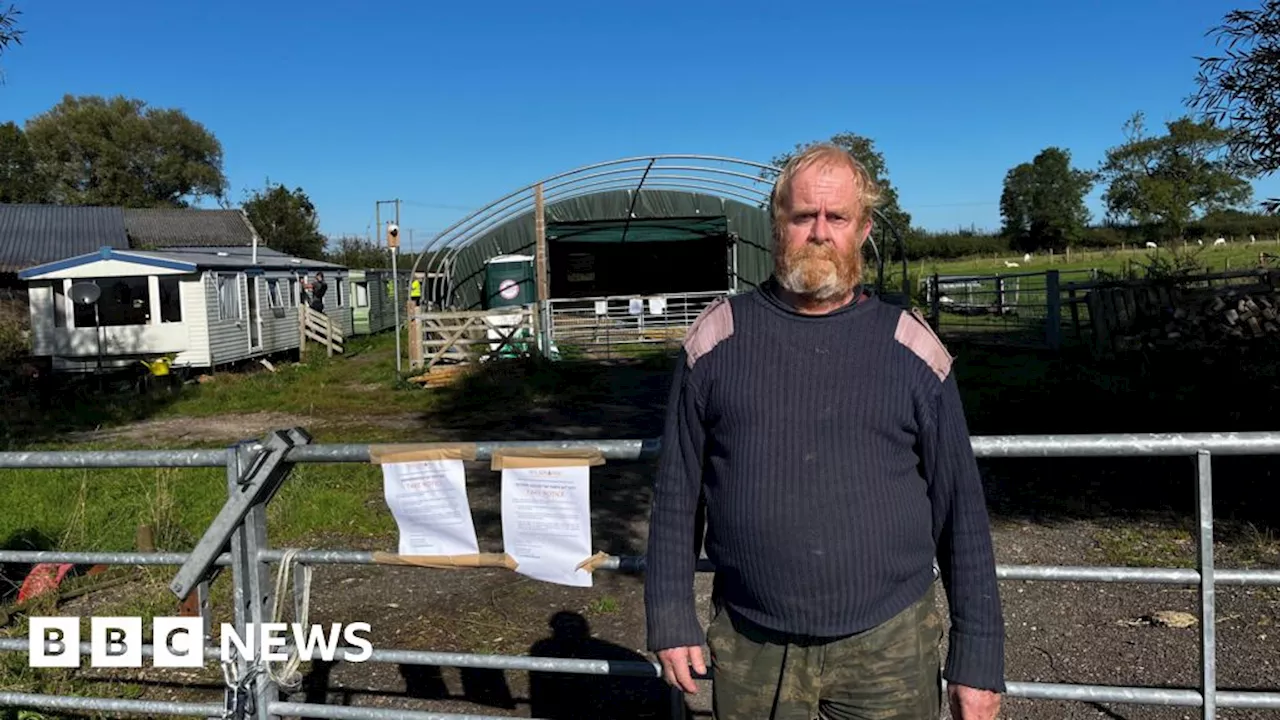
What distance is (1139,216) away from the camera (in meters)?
65.6

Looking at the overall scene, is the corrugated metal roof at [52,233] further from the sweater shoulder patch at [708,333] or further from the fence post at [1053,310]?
the sweater shoulder patch at [708,333]

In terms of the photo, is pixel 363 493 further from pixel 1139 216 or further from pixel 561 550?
pixel 1139 216

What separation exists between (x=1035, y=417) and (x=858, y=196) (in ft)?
29.4

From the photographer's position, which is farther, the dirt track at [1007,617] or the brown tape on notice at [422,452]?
the dirt track at [1007,617]

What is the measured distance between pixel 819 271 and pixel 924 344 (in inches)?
11.3

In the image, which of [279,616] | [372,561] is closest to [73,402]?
[279,616]

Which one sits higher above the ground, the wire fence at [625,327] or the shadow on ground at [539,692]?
the wire fence at [625,327]

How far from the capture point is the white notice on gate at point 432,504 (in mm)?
2855

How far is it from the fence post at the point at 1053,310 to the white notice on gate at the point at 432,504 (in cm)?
1645

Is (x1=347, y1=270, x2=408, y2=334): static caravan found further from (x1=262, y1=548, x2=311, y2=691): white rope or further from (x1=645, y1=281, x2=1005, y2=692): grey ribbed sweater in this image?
(x1=645, y1=281, x2=1005, y2=692): grey ribbed sweater

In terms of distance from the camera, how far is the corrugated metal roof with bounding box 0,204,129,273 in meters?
30.9

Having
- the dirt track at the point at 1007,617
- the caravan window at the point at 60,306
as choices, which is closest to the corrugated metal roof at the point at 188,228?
the caravan window at the point at 60,306

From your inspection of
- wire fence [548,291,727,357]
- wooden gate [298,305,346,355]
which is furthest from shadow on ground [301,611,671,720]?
wooden gate [298,305,346,355]

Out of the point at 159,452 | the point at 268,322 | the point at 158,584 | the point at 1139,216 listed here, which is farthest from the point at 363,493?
the point at 1139,216
